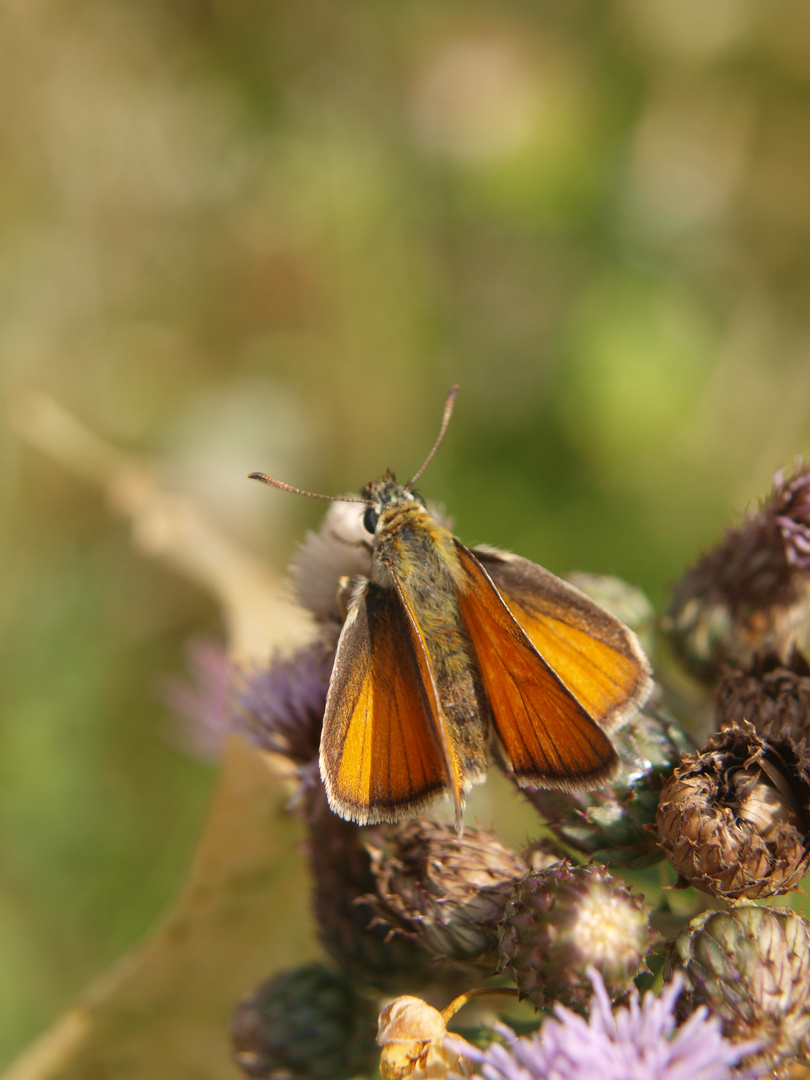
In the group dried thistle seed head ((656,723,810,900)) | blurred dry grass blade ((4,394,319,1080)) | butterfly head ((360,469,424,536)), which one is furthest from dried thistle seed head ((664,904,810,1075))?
blurred dry grass blade ((4,394,319,1080))

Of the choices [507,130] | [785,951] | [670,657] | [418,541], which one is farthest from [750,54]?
[785,951]

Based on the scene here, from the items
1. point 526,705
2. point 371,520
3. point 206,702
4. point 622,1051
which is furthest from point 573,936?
point 206,702

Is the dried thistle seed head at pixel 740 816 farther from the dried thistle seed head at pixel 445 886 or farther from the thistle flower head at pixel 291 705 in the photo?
the thistle flower head at pixel 291 705

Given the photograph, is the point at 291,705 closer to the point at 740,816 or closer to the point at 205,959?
the point at 205,959

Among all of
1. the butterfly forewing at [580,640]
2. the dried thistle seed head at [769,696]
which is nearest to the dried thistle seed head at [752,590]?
the dried thistle seed head at [769,696]

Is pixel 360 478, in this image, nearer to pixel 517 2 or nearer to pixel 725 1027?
pixel 517 2
